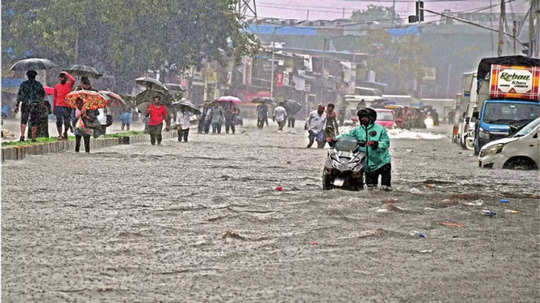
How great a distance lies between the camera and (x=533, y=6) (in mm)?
40812

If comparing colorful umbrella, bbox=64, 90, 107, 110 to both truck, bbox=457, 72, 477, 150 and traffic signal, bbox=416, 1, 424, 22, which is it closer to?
truck, bbox=457, 72, 477, 150

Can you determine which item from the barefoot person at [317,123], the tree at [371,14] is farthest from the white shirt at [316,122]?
the tree at [371,14]

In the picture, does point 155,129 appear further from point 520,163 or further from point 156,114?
point 520,163

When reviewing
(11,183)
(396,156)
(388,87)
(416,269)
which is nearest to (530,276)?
(416,269)

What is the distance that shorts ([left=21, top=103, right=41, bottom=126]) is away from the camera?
2003cm

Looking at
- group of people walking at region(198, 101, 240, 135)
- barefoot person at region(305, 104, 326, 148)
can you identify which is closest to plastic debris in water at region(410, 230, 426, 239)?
barefoot person at region(305, 104, 326, 148)

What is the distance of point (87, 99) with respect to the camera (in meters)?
19.8

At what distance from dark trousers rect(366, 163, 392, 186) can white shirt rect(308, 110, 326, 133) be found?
46.7ft

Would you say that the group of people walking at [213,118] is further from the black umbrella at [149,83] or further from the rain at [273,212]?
the black umbrella at [149,83]

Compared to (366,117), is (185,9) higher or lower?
higher

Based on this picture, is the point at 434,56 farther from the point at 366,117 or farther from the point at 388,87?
the point at 366,117

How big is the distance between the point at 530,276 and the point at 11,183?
8213 mm

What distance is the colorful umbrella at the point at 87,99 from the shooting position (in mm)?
19766

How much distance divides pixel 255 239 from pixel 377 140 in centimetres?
492
